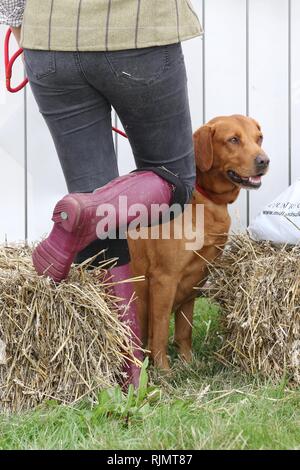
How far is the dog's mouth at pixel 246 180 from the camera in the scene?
275cm

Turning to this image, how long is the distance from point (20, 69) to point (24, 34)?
1.22 meters

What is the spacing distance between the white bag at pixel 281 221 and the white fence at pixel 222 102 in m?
0.56

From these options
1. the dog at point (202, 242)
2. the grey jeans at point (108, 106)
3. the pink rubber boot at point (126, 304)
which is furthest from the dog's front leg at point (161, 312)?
the grey jeans at point (108, 106)

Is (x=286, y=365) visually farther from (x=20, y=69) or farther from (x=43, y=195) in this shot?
(x=20, y=69)

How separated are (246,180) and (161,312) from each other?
523mm

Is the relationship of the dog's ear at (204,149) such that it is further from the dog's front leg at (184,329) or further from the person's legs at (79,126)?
the person's legs at (79,126)

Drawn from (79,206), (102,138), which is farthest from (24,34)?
(79,206)

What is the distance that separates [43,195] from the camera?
329 cm

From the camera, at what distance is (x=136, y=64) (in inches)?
76.9

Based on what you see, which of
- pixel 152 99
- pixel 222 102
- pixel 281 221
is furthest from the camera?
pixel 222 102

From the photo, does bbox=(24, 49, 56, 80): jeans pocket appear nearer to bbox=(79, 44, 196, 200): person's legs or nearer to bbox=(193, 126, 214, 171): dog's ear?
bbox=(79, 44, 196, 200): person's legs

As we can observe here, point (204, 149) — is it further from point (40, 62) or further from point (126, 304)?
point (40, 62)

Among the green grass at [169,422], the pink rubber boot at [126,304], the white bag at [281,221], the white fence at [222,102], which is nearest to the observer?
Answer: the green grass at [169,422]

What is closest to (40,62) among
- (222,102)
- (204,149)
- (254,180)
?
(204,149)
